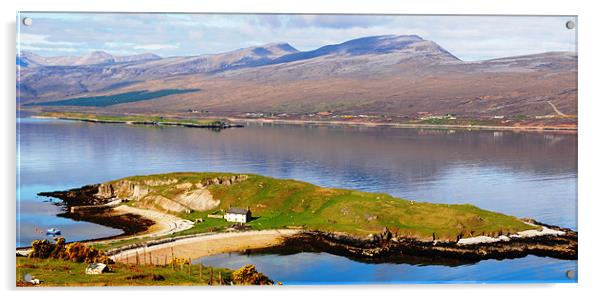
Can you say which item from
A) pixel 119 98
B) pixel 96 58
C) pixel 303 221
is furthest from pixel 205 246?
pixel 119 98

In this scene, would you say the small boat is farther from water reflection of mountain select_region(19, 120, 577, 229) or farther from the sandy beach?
water reflection of mountain select_region(19, 120, 577, 229)

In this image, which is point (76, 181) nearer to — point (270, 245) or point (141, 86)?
point (141, 86)

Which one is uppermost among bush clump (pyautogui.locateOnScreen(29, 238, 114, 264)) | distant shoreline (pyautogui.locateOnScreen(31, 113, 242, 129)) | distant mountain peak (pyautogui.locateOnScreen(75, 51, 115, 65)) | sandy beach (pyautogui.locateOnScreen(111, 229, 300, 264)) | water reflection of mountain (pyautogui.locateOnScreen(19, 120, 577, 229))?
distant mountain peak (pyautogui.locateOnScreen(75, 51, 115, 65))

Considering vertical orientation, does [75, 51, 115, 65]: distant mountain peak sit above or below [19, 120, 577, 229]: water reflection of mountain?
above

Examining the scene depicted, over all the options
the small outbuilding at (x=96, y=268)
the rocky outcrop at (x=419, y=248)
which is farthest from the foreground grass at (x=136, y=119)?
the small outbuilding at (x=96, y=268)

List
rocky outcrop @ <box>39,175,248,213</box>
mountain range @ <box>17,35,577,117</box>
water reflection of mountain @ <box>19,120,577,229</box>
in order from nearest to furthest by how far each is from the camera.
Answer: mountain range @ <box>17,35,577,117</box> → rocky outcrop @ <box>39,175,248,213</box> → water reflection of mountain @ <box>19,120,577,229</box>

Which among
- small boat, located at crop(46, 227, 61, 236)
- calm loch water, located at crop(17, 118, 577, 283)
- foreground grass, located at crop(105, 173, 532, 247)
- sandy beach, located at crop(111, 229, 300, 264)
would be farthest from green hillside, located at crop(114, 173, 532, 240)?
small boat, located at crop(46, 227, 61, 236)
